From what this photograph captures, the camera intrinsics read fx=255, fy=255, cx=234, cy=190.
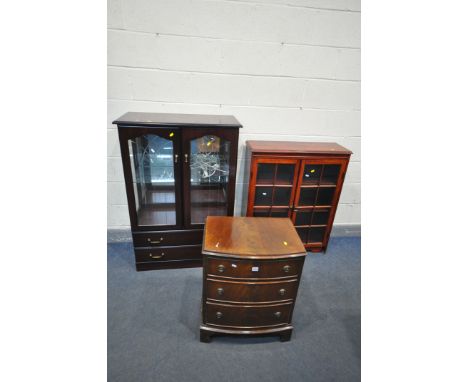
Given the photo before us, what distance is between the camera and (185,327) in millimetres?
1931

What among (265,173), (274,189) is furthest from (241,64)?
(274,189)

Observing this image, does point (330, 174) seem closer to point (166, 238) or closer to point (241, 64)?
point (241, 64)

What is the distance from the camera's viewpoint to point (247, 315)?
1.74 meters

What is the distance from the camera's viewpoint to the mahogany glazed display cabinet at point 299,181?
2297 mm

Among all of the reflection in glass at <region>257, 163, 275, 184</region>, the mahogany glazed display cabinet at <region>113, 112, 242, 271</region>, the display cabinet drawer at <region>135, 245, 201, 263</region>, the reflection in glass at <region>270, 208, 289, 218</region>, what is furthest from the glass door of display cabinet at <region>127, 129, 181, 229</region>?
the reflection in glass at <region>270, 208, 289, 218</region>

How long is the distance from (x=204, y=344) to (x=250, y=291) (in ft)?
1.85

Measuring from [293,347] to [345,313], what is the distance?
0.61m

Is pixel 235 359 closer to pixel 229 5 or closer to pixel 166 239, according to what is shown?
pixel 166 239

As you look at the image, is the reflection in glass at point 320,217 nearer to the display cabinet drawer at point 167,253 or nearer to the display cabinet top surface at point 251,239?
the display cabinet top surface at point 251,239

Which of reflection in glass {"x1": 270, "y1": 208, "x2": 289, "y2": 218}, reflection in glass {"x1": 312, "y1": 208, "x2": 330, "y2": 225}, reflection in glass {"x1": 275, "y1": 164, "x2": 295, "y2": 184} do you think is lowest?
reflection in glass {"x1": 312, "y1": 208, "x2": 330, "y2": 225}

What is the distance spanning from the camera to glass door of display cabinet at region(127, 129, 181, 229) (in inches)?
83.8

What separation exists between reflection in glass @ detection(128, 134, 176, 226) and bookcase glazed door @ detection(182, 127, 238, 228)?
0.58 ft

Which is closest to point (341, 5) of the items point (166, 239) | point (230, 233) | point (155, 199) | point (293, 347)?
point (230, 233)

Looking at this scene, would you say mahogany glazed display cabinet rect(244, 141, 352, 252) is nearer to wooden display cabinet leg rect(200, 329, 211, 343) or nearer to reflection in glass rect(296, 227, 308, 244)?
reflection in glass rect(296, 227, 308, 244)
